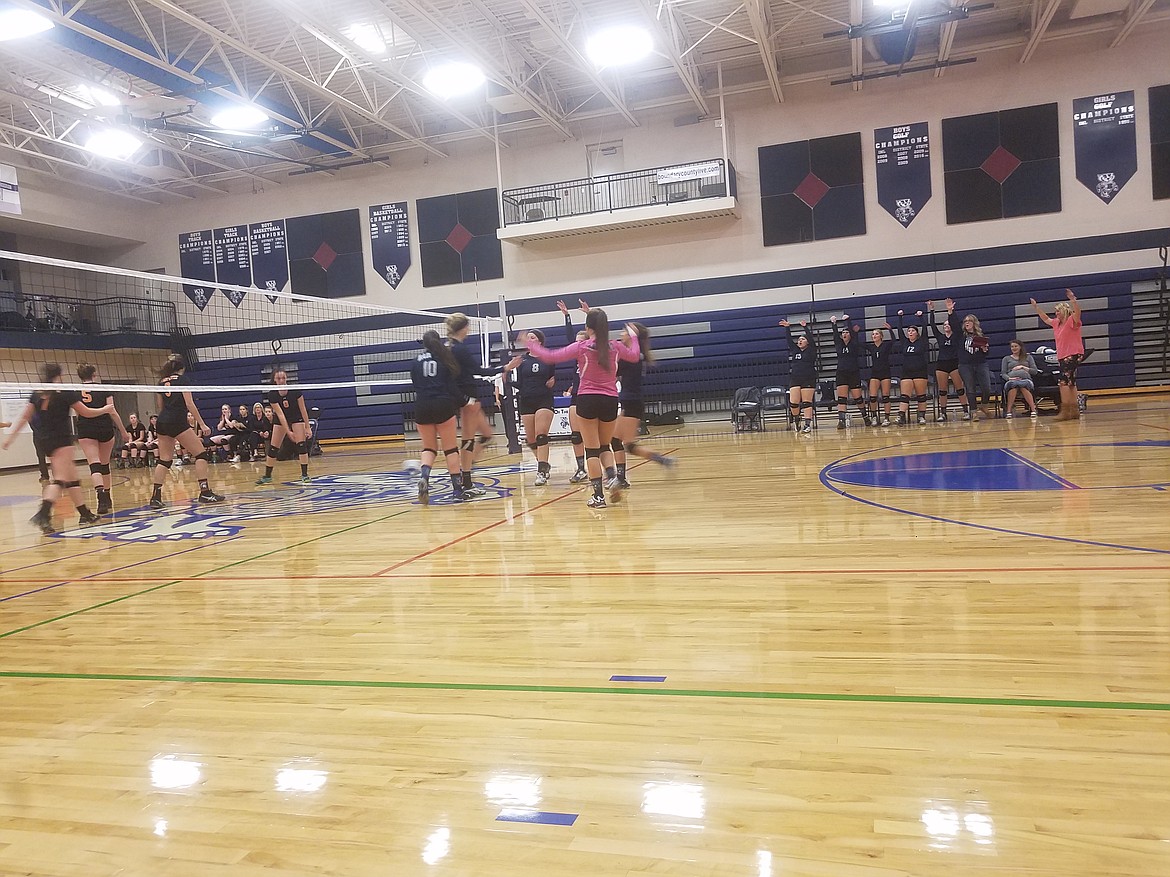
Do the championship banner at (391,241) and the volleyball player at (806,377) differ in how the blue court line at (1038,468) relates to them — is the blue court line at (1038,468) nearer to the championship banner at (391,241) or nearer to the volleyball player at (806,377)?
the volleyball player at (806,377)

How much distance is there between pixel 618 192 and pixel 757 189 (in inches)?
125

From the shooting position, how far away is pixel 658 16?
40.0 feet

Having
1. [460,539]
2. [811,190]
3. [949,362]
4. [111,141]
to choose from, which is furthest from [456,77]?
[460,539]

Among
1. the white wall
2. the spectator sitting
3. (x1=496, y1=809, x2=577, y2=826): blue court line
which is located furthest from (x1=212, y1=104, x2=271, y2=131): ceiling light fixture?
(x1=496, y1=809, x2=577, y2=826): blue court line

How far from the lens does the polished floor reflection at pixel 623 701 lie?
155cm

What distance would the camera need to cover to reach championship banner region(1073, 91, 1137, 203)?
1464 cm

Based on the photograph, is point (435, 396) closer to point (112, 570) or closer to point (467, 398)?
point (467, 398)

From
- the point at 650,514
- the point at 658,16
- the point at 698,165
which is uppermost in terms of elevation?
the point at 658,16

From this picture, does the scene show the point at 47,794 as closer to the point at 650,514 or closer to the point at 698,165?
the point at 650,514

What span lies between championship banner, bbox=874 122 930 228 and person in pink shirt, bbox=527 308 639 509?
39.8ft

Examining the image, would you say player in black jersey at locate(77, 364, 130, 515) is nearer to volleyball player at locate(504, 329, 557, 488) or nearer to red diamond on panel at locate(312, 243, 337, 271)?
volleyball player at locate(504, 329, 557, 488)

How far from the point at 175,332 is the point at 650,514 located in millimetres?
19116

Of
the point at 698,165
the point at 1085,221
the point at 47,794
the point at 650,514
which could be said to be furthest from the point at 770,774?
the point at 1085,221

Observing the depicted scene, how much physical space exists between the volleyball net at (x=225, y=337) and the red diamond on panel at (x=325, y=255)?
2.10 feet
